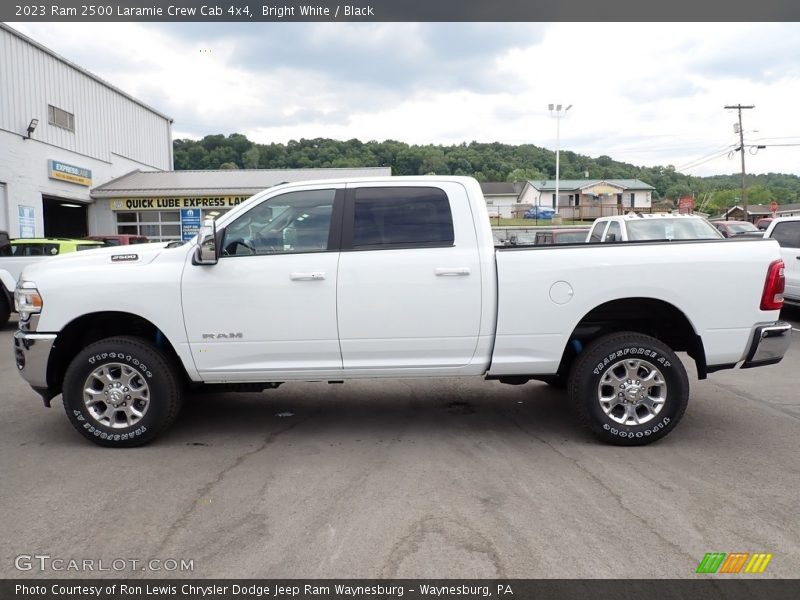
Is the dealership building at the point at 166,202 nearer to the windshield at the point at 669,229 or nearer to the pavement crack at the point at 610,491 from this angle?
the windshield at the point at 669,229

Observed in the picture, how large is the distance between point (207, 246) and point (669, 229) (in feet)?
31.3

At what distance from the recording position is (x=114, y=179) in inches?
1160

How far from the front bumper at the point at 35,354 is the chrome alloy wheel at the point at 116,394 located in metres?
0.36

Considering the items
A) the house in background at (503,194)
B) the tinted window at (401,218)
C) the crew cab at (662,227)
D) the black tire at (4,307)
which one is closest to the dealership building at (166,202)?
the black tire at (4,307)

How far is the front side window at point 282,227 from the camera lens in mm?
4848

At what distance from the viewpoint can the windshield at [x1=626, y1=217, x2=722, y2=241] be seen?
1145 centimetres

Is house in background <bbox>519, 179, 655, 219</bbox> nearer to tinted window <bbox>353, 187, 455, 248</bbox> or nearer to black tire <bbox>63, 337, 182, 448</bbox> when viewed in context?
tinted window <bbox>353, 187, 455, 248</bbox>

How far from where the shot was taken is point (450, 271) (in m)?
4.72

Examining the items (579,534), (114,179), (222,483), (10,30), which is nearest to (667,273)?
(579,534)

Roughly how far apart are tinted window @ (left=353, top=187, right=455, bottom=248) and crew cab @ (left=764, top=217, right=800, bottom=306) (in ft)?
26.8

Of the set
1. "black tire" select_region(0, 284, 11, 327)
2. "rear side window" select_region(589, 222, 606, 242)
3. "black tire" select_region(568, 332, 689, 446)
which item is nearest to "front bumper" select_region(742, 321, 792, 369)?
"black tire" select_region(568, 332, 689, 446)

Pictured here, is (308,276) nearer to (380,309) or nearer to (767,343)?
(380,309)
